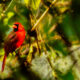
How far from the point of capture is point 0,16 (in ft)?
2.38

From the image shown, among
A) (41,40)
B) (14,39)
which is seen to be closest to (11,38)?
(14,39)

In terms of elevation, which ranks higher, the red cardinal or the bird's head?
the bird's head

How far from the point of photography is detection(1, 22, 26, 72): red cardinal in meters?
0.72

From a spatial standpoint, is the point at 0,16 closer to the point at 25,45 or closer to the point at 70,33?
the point at 25,45

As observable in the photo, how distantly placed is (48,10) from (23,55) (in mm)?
204

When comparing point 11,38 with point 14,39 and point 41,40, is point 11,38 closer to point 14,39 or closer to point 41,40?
point 14,39

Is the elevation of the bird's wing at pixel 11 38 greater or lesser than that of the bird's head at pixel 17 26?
lesser

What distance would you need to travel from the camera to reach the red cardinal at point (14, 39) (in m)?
0.72

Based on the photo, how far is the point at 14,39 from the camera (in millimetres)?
728

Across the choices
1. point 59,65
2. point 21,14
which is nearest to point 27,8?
point 21,14

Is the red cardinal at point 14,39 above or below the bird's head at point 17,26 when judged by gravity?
below

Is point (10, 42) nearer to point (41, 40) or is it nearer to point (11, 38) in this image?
point (11, 38)

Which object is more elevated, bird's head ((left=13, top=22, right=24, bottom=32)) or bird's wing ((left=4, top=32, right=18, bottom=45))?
bird's head ((left=13, top=22, right=24, bottom=32))

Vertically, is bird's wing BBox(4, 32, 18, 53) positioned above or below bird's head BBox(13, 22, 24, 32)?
below
